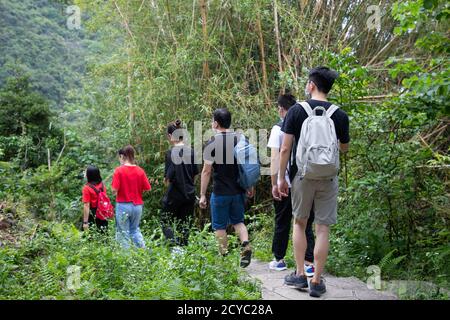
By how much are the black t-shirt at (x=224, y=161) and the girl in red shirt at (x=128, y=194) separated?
121 centimetres

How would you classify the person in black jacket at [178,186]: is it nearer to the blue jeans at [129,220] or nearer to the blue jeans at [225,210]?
the blue jeans at [129,220]

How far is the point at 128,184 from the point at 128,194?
10 centimetres

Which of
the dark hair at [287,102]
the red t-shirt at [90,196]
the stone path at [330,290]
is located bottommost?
the stone path at [330,290]

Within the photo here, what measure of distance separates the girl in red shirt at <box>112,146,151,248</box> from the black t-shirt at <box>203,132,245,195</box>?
3.98ft

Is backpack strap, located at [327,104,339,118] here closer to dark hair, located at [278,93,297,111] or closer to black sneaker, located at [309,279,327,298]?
dark hair, located at [278,93,297,111]

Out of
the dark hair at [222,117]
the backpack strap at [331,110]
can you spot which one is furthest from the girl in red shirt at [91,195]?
the backpack strap at [331,110]

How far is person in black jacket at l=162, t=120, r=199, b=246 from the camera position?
5.51 metres

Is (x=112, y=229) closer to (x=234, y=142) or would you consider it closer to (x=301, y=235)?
(x=234, y=142)

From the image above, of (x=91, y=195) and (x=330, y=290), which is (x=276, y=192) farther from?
(x=91, y=195)

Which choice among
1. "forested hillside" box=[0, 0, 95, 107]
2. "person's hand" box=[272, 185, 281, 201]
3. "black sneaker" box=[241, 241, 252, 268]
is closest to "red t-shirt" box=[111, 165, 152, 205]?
"black sneaker" box=[241, 241, 252, 268]

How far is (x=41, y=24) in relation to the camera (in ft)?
60.4

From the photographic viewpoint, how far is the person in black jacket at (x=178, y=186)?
551 centimetres

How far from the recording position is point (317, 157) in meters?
3.56
